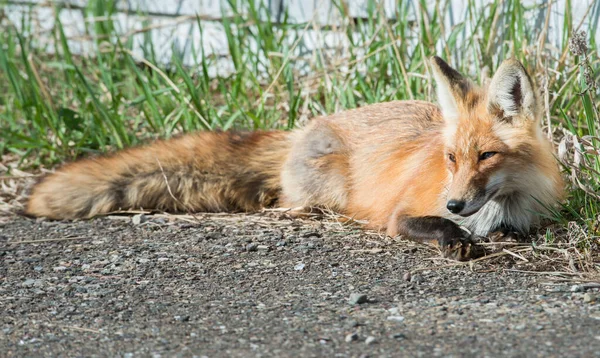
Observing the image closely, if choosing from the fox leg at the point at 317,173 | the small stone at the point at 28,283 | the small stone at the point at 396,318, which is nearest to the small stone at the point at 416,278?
the small stone at the point at 396,318

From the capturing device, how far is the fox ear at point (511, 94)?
140 inches

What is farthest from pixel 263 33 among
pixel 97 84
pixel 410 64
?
pixel 97 84

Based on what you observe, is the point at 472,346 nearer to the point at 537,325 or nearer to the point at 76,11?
the point at 537,325

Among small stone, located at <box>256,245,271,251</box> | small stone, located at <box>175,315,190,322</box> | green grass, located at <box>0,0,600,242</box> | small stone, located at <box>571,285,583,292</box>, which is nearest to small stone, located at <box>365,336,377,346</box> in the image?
small stone, located at <box>175,315,190,322</box>

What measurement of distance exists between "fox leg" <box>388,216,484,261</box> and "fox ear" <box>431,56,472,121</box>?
0.55 metres

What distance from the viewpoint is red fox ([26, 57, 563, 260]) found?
143 inches

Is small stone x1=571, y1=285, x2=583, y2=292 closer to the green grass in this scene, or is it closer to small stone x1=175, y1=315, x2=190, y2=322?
small stone x1=175, y1=315, x2=190, y2=322

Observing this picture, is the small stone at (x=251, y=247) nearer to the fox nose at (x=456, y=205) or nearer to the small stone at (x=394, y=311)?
the fox nose at (x=456, y=205)

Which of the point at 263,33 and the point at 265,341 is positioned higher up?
the point at 263,33

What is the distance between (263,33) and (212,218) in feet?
6.40

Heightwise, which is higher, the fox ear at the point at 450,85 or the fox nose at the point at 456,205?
the fox ear at the point at 450,85

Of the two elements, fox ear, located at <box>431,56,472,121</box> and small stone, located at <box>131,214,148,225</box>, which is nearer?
fox ear, located at <box>431,56,472,121</box>

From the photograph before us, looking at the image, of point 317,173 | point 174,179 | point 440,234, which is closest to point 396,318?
point 440,234

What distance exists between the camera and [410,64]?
566cm
